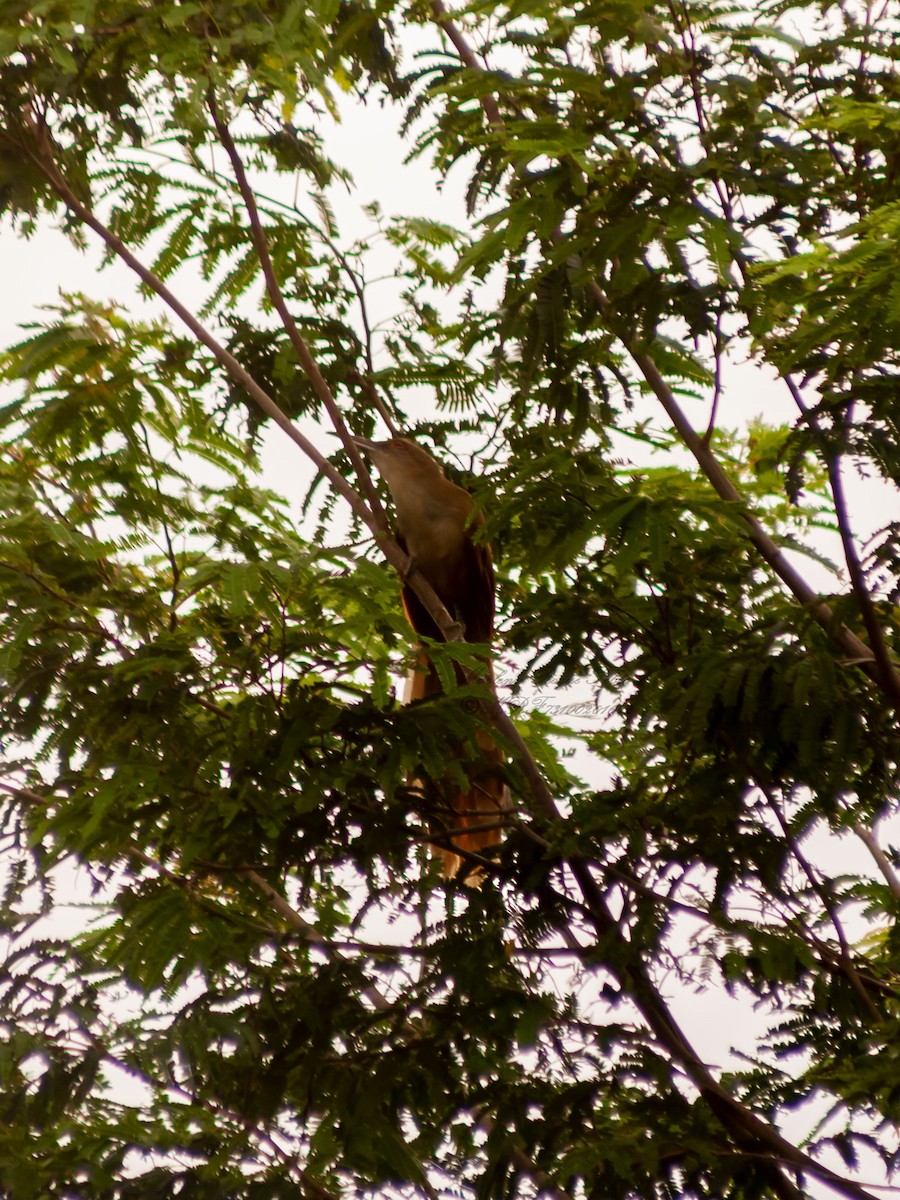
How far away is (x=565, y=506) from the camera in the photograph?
2385 millimetres

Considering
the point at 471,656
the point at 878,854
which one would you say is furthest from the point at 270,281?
the point at 878,854

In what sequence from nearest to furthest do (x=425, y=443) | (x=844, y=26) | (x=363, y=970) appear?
(x=844, y=26) < (x=363, y=970) < (x=425, y=443)

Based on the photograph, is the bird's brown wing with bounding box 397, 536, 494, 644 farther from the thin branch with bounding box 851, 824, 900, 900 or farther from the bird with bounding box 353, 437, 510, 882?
the thin branch with bounding box 851, 824, 900, 900

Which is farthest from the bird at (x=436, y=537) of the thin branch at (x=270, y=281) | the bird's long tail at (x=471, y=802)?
the thin branch at (x=270, y=281)

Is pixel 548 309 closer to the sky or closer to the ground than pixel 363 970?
closer to the sky

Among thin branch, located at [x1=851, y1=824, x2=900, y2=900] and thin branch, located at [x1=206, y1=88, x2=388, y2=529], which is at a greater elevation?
thin branch, located at [x1=206, y1=88, x2=388, y2=529]

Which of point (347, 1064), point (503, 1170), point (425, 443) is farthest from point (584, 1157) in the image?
point (425, 443)

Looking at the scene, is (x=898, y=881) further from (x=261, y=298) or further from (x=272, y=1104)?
(x=261, y=298)

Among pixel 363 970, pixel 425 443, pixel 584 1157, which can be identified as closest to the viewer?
pixel 584 1157

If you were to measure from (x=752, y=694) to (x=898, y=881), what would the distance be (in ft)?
3.90

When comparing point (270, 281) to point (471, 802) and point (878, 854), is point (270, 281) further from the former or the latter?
point (878, 854)

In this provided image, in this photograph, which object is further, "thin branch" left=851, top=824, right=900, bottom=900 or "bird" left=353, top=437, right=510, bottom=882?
"bird" left=353, top=437, right=510, bottom=882

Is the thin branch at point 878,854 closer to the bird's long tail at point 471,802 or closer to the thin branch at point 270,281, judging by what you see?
the bird's long tail at point 471,802

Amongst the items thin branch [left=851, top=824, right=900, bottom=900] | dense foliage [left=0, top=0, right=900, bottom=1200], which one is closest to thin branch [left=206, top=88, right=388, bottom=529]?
dense foliage [left=0, top=0, right=900, bottom=1200]
